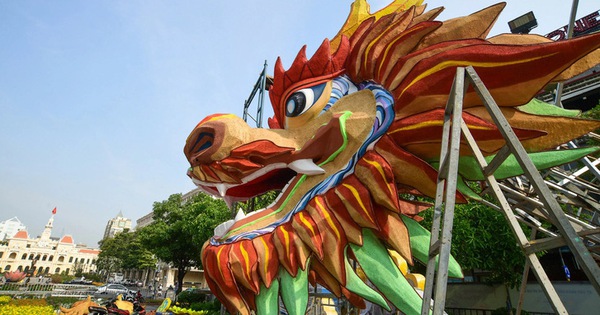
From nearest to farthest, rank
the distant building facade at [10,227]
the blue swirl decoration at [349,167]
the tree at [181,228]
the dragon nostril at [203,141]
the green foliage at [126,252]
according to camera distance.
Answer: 1. the blue swirl decoration at [349,167]
2. the dragon nostril at [203,141]
3. the tree at [181,228]
4. the green foliage at [126,252]
5. the distant building facade at [10,227]

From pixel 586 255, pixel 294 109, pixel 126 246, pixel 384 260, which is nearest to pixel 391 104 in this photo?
pixel 294 109

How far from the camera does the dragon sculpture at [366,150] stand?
3.54 metres

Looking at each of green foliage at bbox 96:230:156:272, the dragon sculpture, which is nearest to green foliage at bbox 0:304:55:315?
the dragon sculpture

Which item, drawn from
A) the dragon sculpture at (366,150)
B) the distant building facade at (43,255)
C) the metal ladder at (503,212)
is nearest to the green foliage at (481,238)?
the dragon sculpture at (366,150)

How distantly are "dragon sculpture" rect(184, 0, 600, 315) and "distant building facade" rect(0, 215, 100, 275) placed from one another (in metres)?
75.0

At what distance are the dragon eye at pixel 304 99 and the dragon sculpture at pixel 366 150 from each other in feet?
0.04

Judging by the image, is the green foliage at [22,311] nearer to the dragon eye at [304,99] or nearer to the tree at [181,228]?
the tree at [181,228]

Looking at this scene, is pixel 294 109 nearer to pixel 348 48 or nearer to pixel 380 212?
pixel 348 48

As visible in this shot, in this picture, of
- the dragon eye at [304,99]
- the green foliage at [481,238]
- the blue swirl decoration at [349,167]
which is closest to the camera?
the blue swirl decoration at [349,167]

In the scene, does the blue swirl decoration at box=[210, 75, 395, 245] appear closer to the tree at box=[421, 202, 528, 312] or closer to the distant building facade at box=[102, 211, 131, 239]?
the tree at box=[421, 202, 528, 312]

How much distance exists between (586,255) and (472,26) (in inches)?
115

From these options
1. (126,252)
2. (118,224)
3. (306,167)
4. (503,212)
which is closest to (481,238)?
(306,167)

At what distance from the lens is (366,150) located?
13.0ft

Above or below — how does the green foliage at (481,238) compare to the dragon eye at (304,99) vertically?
below
